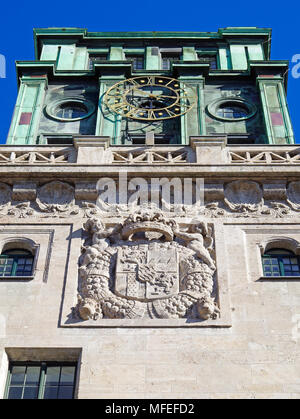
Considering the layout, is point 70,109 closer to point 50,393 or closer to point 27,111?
point 27,111

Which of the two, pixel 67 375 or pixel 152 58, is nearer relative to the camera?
pixel 67 375

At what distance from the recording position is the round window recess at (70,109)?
32.5 m

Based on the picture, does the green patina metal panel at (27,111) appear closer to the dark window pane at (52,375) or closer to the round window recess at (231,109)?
the round window recess at (231,109)

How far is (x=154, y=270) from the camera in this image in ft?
69.1

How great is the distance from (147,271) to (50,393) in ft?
13.6

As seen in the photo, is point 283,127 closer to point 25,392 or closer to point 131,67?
point 131,67

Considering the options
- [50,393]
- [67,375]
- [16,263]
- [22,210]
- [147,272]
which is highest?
[22,210]

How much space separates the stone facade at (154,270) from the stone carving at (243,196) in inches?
1.4

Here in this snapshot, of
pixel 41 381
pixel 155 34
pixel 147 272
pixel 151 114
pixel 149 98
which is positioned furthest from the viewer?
pixel 155 34

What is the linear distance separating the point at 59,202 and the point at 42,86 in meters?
11.1

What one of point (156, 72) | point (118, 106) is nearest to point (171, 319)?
point (118, 106)

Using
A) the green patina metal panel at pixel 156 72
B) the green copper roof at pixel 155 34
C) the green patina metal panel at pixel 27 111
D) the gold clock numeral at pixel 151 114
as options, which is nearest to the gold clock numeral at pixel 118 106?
the green patina metal panel at pixel 156 72

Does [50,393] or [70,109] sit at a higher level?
[70,109]

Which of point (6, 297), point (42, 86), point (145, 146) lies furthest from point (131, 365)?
point (42, 86)
